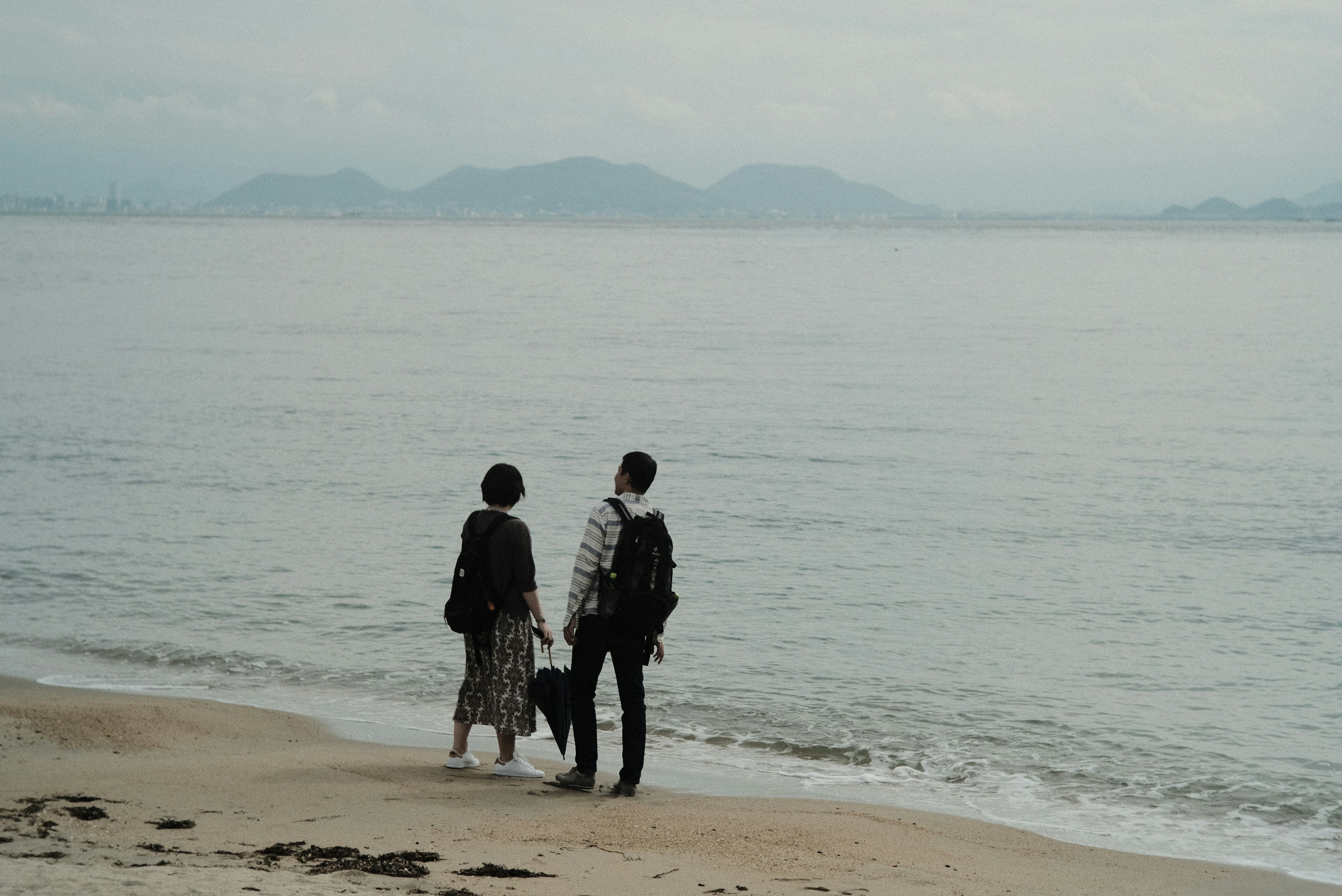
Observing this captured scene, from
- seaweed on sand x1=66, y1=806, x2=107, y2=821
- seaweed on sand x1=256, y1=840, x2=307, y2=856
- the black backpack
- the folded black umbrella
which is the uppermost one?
the black backpack

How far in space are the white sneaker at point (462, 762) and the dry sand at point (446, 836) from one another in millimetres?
74

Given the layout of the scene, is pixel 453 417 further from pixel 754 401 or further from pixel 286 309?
pixel 286 309

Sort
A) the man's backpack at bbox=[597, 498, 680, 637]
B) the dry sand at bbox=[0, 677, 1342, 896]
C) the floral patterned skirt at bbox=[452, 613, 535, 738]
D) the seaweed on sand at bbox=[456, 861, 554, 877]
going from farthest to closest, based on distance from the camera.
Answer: the floral patterned skirt at bbox=[452, 613, 535, 738] < the man's backpack at bbox=[597, 498, 680, 637] < the seaweed on sand at bbox=[456, 861, 554, 877] < the dry sand at bbox=[0, 677, 1342, 896]

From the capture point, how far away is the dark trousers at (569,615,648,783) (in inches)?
276

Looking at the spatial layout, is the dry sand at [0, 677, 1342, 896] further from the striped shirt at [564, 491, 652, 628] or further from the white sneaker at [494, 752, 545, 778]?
the striped shirt at [564, 491, 652, 628]

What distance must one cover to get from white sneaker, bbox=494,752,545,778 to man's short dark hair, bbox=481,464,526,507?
155cm

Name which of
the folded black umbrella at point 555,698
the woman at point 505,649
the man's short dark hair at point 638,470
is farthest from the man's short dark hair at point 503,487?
the folded black umbrella at point 555,698

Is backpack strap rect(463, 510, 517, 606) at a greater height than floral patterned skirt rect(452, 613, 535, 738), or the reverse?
backpack strap rect(463, 510, 517, 606)

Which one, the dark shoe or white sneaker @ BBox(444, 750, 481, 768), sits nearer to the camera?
the dark shoe

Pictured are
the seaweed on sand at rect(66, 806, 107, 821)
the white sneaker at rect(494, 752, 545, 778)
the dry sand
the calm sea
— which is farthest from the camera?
the calm sea

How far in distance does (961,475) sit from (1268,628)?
25.6ft

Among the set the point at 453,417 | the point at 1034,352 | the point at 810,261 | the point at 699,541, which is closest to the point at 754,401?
the point at 453,417

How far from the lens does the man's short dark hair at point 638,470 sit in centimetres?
690

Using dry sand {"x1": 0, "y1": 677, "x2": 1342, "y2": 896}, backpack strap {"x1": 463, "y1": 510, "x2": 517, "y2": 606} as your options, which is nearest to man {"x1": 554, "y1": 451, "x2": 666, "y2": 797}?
dry sand {"x1": 0, "y1": 677, "x2": 1342, "y2": 896}
